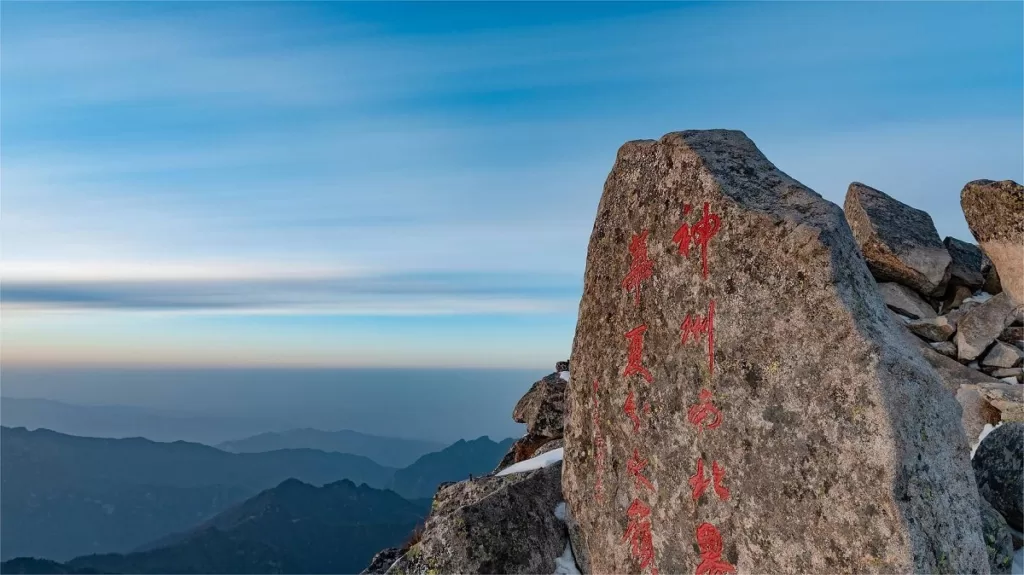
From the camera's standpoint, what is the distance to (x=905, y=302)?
17203mm

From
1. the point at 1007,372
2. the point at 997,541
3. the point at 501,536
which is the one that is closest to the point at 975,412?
the point at 1007,372

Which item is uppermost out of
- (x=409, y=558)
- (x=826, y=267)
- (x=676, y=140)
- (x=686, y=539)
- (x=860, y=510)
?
(x=676, y=140)

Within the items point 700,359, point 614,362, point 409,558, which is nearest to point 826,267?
point 700,359

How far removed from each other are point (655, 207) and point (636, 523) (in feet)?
13.5

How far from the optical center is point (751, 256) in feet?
24.7

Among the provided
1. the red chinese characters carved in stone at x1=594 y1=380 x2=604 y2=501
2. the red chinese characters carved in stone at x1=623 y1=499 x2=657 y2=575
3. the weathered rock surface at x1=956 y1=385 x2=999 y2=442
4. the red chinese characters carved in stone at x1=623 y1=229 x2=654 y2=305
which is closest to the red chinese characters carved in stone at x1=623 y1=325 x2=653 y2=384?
the red chinese characters carved in stone at x1=623 y1=229 x2=654 y2=305

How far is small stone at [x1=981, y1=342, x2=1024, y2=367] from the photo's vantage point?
15.8 m

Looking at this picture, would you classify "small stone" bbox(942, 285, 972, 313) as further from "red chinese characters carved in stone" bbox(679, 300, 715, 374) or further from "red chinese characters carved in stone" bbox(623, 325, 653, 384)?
"red chinese characters carved in stone" bbox(679, 300, 715, 374)

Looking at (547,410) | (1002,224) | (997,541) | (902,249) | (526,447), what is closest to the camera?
(997,541)

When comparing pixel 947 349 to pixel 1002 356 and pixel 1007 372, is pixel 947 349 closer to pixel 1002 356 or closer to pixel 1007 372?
pixel 1002 356

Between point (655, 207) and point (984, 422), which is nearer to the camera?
point (655, 207)

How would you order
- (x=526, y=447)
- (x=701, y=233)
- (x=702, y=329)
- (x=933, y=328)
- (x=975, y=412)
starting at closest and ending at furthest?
(x=702, y=329) < (x=701, y=233) < (x=975, y=412) < (x=526, y=447) < (x=933, y=328)

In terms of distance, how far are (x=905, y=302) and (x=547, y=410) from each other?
9.74 metres

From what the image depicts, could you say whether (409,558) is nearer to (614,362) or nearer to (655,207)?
(614,362)
